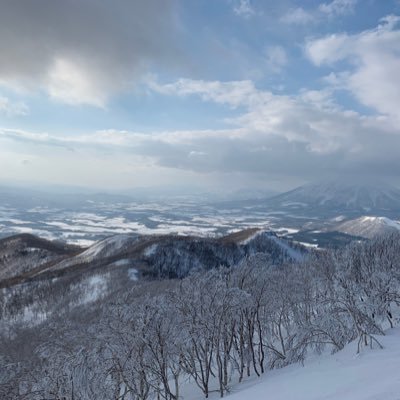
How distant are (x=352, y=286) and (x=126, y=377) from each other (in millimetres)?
20911

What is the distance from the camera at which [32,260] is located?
159 meters

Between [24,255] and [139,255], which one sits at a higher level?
[139,255]

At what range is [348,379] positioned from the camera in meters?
17.9

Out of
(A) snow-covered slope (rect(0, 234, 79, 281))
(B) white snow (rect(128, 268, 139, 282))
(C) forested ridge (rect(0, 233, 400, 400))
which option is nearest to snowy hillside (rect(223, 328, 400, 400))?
(C) forested ridge (rect(0, 233, 400, 400))

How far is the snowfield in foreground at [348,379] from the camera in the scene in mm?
14883

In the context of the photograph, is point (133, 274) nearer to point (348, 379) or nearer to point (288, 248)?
point (288, 248)

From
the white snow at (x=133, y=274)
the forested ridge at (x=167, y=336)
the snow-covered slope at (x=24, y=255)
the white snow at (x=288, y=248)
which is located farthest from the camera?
the white snow at (x=288, y=248)

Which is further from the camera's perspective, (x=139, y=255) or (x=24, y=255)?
(x=24, y=255)

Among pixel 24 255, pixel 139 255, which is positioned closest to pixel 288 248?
pixel 139 255

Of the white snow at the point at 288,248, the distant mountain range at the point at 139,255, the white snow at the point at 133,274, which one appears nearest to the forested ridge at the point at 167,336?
the white snow at the point at 133,274

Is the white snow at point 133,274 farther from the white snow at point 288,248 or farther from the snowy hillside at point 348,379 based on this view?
the snowy hillside at point 348,379

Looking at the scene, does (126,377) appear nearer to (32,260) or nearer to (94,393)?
(94,393)

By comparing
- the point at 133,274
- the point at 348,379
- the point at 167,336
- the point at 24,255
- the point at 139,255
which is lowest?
the point at 24,255

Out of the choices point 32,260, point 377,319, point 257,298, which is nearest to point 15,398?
point 257,298
